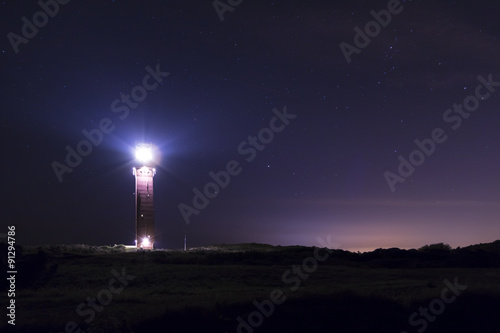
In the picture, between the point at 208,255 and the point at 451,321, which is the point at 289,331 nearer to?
the point at 451,321

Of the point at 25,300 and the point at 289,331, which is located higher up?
the point at 25,300

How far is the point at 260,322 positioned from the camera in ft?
63.3

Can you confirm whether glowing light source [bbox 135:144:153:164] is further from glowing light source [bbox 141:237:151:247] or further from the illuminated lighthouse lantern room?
glowing light source [bbox 141:237:151:247]

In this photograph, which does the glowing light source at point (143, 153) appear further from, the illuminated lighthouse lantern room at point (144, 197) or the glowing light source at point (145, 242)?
the glowing light source at point (145, 242)

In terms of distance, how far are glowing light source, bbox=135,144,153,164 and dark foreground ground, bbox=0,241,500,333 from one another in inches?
607

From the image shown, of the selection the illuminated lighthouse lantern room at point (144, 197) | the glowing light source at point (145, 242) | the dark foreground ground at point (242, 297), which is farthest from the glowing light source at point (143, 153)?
the dark foreground ground at point (242, 297)

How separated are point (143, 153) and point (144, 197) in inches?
163

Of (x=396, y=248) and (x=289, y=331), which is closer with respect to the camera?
(x=289, y=331)

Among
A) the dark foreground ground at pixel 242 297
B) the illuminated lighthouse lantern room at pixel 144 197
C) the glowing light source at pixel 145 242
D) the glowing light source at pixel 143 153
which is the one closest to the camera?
the dark foreground ground at pixel 242 297

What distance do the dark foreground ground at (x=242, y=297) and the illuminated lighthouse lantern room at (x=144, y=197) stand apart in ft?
40.8

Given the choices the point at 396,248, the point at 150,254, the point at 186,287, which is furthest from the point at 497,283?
the point at 150,254

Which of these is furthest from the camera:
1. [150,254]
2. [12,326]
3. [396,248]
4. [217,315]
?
[396,248]

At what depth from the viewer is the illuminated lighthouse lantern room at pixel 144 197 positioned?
4794 centimetres

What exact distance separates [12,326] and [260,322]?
27.4 feet
